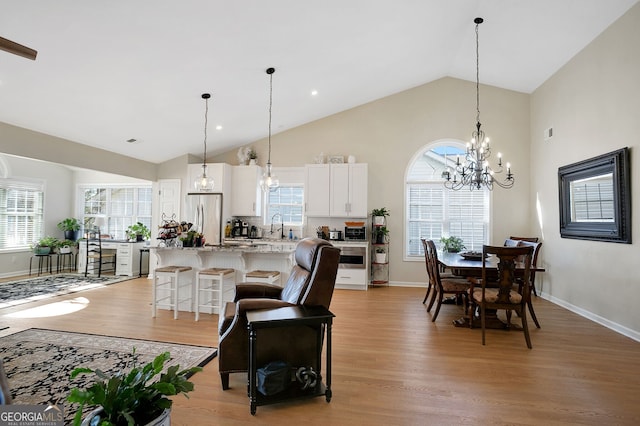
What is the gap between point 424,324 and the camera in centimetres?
409

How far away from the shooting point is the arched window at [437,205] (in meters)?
6.45

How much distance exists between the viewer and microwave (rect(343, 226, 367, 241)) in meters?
6.39

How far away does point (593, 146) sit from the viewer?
438 cm

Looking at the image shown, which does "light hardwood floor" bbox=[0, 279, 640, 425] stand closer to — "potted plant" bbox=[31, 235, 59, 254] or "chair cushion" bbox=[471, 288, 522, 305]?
"chair cushion" bbox=[471, 288, 522, 305]

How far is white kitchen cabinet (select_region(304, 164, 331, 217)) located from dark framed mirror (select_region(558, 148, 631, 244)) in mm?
3848

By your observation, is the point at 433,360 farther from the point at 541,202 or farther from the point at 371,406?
the point at 541,202

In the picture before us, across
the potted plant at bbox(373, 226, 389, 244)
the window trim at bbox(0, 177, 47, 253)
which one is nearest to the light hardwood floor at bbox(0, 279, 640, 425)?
the potted plant at bbox(373, 226, 389, 244)

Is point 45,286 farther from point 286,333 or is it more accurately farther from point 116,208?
point 286,333

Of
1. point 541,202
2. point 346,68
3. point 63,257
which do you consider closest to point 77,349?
point 346,68

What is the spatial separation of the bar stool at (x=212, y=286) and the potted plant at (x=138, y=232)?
3973 mm

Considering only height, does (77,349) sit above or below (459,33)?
below

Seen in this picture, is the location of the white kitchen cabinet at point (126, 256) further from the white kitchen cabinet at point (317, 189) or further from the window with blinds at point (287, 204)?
the white kitchen cabinet at point (317, 189)

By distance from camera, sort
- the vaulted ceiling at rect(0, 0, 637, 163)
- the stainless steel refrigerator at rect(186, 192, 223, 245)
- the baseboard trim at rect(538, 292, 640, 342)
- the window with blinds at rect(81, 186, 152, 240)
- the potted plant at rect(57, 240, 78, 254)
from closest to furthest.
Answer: the vaulted ceiling at rect(0, 0, 637, 163)
the baseboard trim at rect(538, 292, 640, 342)
the stainless steel refrigerator at rect(186, 192, 223, 245)
the potted plant at rect(57, 240, 78, 254)
the window with blinds at rect(81, 186, 152, 240)

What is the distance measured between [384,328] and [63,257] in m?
7.98
